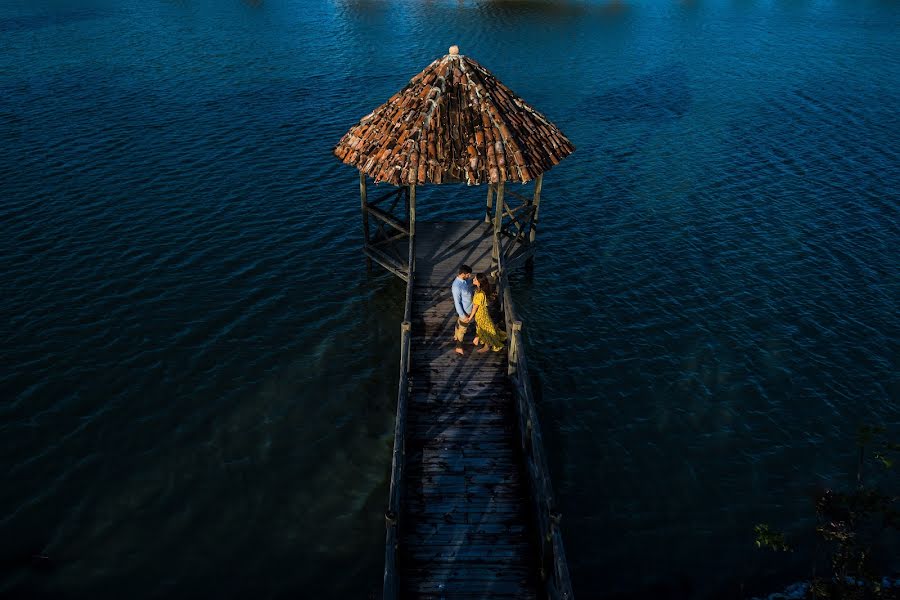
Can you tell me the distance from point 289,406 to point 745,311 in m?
15.7

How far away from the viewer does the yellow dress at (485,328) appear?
14320mm

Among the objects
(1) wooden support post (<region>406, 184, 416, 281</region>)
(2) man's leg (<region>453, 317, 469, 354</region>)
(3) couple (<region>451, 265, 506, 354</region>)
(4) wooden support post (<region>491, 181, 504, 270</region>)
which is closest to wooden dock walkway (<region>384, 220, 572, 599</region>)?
(2) man's leg (<region>453, 317, 469, 354</region>)

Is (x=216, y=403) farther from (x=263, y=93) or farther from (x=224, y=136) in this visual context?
(x=263, y=93)

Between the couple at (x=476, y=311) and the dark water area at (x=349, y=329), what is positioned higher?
the couple at (x=476, y=311)

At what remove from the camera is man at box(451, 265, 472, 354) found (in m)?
14.3

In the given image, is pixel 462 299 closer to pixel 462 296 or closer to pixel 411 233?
pixel 462 296

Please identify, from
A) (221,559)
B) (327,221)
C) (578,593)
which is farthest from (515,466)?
(327,221)

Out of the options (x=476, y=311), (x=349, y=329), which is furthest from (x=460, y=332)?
(x=349, y=329)

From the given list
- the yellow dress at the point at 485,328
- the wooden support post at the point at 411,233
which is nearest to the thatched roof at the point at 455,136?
the wooden support post at the point at 411,233

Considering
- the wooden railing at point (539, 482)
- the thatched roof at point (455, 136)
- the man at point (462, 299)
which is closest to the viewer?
the wooden railing at point (539, 482)

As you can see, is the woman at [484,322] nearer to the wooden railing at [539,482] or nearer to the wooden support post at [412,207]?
the wooden railing at [539,482]

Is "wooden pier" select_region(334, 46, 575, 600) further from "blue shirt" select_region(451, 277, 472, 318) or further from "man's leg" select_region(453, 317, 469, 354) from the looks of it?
"blue shirt" select_region(451, 277, 472, 318)

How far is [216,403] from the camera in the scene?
1648 centimetres

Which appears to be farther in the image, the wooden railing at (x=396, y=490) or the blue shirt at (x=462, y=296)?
the blue shirt at (x=462, y=296)
